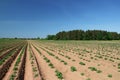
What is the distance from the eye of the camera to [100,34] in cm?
14312

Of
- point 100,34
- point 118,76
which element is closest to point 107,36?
point 100,34

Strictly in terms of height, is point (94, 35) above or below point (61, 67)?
above

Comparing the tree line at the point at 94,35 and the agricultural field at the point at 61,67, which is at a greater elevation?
the tree line at the point at 94,35

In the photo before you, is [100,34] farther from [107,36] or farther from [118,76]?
[118,76]

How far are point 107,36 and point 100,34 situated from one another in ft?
20.9

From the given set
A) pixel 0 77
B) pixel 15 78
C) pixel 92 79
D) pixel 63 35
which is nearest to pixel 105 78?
pixel 92 79

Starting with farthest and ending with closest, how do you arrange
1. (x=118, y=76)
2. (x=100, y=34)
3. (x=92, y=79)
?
(x=100, y=34) < (x=118, y=76) < (x=92, y=79)

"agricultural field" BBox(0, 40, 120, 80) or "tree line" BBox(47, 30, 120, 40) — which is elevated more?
"tree line" BBox(47, 30, 120, 40)

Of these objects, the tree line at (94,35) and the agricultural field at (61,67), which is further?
the tree line at (94,35)

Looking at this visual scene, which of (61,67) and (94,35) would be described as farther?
(94,35)

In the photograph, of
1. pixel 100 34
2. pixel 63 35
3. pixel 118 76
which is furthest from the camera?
pixel 63 35

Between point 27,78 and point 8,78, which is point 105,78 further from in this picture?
point 8,78

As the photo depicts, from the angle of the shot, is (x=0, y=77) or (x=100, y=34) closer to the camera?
(x=0, y=77)

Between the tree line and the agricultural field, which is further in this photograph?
the tree line
